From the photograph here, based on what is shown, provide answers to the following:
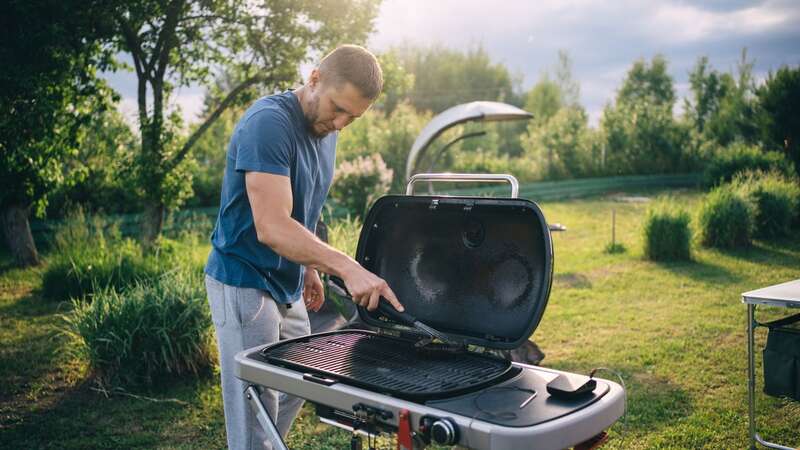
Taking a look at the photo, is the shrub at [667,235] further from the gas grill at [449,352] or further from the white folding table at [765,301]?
the gas grill at [449,352]

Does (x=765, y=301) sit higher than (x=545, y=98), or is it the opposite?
(x=545, y=98)

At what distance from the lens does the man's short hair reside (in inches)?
84.3

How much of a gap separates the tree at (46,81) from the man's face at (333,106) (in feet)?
15.1

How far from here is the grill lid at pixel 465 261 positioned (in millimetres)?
1980

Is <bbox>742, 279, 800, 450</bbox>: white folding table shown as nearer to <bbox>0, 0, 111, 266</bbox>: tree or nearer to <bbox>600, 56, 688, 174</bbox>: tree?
<bbox>0, 0, 111, 266</bbox>: tree

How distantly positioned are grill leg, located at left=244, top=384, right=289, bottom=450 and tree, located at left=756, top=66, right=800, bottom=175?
44.4 ft

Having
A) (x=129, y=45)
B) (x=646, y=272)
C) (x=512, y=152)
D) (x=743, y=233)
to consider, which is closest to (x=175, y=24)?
(x=129, y=45)

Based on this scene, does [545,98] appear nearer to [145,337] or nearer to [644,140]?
[644,140]

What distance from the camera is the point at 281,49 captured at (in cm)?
742

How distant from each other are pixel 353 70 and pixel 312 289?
3.53 feet

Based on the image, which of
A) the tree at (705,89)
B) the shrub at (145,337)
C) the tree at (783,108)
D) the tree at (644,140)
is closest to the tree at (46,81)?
the shrub at (145,337)

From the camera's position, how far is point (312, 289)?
9.38 ft

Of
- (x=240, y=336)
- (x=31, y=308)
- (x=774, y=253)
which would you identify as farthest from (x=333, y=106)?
(x=774, y=253)

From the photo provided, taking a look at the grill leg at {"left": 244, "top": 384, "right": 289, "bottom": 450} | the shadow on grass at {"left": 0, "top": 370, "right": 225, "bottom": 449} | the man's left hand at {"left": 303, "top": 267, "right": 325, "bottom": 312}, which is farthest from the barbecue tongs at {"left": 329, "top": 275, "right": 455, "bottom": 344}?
the shadow on grass at {"left": 0, "top": 370, "right": 225, "bottom": 449}
